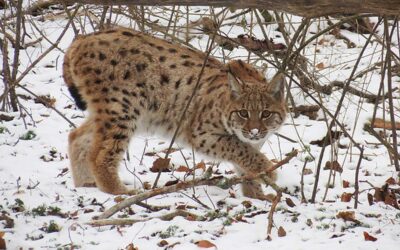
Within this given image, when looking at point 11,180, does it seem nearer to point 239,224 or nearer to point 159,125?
point 159,125

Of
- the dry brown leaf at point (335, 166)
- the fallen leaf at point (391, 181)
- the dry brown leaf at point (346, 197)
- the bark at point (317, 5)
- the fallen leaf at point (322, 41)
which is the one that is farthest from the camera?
the fallen leaf at point (322, 41)

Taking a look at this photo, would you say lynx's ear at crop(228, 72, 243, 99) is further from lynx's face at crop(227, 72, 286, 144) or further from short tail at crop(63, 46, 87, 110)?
short tail at crop(63, 46, 87, 110)

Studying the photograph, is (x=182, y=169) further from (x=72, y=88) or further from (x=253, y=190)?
(x=72, y=88)

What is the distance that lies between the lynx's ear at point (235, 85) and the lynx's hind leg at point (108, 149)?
1.05m

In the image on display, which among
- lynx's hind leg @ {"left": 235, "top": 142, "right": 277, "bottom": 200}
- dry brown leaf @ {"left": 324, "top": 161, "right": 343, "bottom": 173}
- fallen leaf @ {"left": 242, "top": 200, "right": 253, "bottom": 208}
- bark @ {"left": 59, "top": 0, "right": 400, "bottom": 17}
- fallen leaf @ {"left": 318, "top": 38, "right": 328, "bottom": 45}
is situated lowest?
lynx's hind leg @ {"left": 235, "top": 142, "right": 277, "bottom": 200}

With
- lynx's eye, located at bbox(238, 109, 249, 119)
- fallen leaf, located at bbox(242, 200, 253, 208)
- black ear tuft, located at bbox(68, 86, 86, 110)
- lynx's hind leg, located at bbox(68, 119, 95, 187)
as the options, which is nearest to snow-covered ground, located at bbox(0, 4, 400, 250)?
fallen leaf, located at bbox(242, 200, 253, 208)

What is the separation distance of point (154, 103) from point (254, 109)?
107cm

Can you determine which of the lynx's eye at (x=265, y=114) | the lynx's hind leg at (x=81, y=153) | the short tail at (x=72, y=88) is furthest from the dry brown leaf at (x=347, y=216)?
the short tail at (x=72, y=88)

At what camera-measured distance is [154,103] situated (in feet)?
24.3

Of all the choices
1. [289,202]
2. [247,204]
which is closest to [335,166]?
[289,202]

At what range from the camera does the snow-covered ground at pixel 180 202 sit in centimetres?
505

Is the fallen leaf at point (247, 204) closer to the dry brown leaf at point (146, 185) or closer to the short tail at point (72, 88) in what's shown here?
the dry brown leaf at point (146, 185)

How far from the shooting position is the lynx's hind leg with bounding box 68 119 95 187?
7164mm

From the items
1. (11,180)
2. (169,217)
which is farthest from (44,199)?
(169,217)
